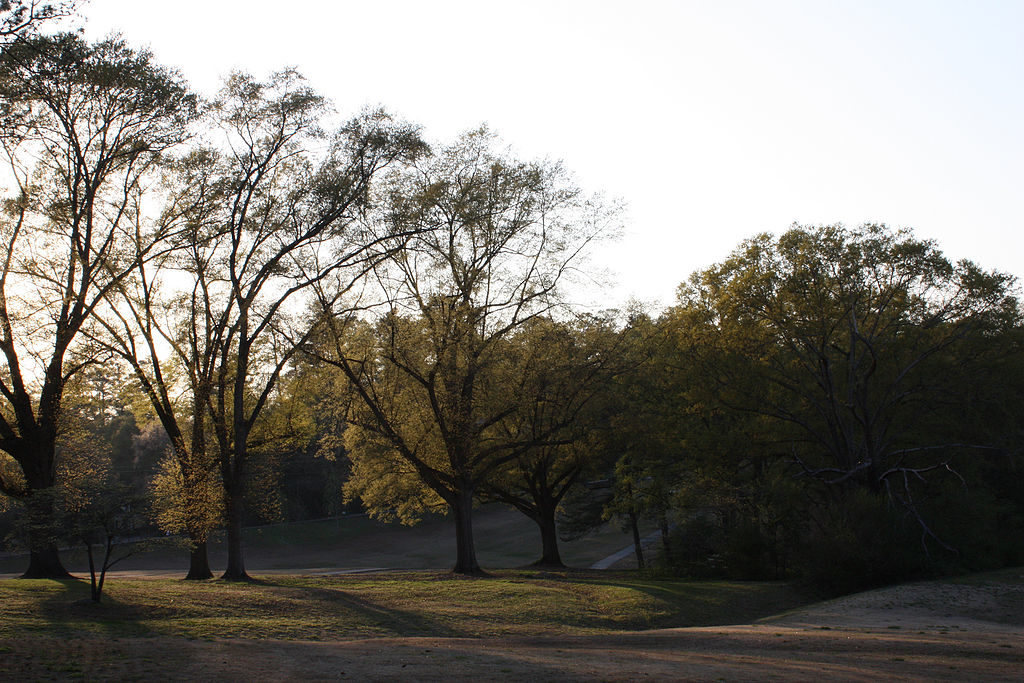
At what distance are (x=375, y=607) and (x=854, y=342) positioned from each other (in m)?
19.5

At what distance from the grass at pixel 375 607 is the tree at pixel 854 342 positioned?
7087mm

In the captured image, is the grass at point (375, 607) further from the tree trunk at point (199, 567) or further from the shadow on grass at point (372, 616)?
the tree trunk at point (199, 567)

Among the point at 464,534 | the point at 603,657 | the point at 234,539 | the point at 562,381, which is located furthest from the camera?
the point at 464,534

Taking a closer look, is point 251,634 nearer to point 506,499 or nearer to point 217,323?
point 217,323

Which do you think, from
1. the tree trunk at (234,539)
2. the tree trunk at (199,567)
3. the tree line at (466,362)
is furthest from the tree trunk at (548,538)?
the tree trunk at (199,567)

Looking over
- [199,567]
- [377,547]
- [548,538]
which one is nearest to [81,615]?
[199,567]

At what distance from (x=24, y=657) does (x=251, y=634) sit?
458 centimetres

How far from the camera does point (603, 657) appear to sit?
11664 mm

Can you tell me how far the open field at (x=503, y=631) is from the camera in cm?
989

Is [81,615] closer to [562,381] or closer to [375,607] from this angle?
[375,607]

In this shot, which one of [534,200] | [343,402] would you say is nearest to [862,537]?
[534,200]

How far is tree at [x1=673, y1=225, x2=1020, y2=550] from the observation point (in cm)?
2850

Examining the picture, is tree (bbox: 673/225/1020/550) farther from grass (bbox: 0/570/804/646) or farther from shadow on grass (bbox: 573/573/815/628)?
grass (bbox: 0/570/804/646)

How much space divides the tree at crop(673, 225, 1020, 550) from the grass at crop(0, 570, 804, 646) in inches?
279
